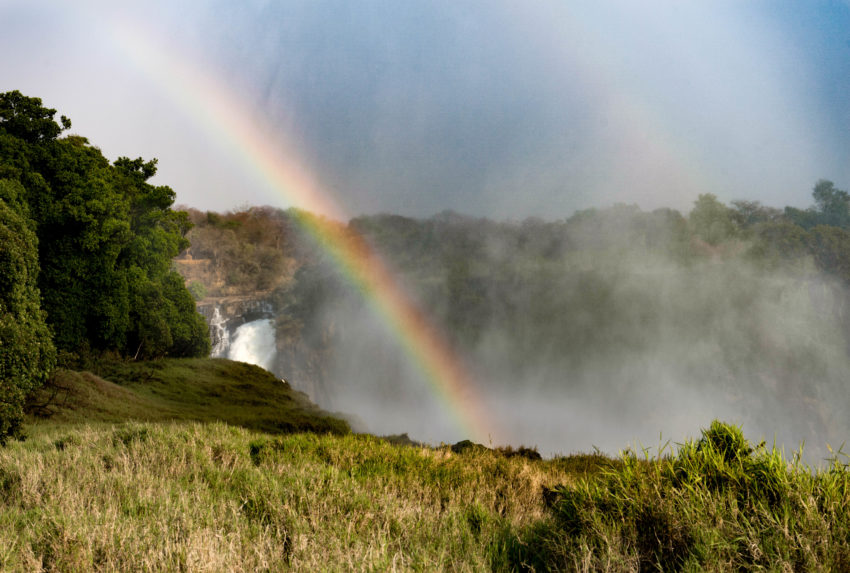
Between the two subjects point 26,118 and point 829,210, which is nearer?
point 26,118

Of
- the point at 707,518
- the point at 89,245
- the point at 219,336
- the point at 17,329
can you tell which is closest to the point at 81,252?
the point at 89,245

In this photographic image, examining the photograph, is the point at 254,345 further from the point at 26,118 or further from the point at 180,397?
the point at 26,118

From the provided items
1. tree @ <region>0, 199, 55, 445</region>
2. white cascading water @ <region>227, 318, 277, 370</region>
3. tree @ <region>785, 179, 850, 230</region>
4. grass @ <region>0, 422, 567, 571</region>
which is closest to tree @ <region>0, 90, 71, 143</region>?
tree @ <region>0, 199, 55, 445</region>

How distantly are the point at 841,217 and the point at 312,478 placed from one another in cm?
13686

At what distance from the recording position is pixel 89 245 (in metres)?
22.4

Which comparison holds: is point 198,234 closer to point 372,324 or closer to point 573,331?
point 372,324

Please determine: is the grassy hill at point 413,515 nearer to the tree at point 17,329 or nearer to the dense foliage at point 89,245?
the tree at point 17,329

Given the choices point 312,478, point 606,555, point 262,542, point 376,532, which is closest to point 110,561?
point 262,542

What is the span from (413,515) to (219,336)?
5749 cm

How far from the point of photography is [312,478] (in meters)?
6.62

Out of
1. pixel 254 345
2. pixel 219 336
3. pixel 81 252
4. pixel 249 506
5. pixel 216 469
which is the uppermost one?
pixel 254 345

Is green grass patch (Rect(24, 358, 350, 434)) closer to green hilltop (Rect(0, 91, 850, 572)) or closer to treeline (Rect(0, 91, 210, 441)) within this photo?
green hilltop (Rect(0, 91, 850, 572))

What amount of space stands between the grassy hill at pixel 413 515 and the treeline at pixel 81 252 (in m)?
6.32

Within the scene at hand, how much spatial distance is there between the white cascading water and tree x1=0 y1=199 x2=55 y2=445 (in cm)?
4856
